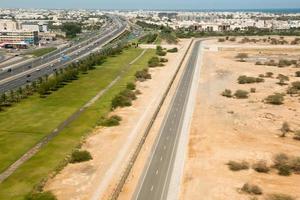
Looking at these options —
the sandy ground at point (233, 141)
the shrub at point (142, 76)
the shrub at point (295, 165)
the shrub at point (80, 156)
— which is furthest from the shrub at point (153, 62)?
the shrub at point (295, 165)

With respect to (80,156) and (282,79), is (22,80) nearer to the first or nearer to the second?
(80,156)

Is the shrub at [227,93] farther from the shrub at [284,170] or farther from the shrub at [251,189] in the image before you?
the shrub at [251,189]

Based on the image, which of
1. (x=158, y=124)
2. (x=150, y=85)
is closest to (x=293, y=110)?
(x=158, y=124)

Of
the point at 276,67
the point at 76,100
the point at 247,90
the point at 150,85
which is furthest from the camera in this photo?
the point at 276,67

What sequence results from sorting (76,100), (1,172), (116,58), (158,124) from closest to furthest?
(1,172) < (158,124) < (76,100) < (116,58)

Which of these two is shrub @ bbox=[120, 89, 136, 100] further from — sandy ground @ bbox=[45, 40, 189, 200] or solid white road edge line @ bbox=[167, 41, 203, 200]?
solid white road edge line @ bbox=[167, 41, 203, 200]

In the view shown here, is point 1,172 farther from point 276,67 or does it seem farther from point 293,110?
point 276,67
